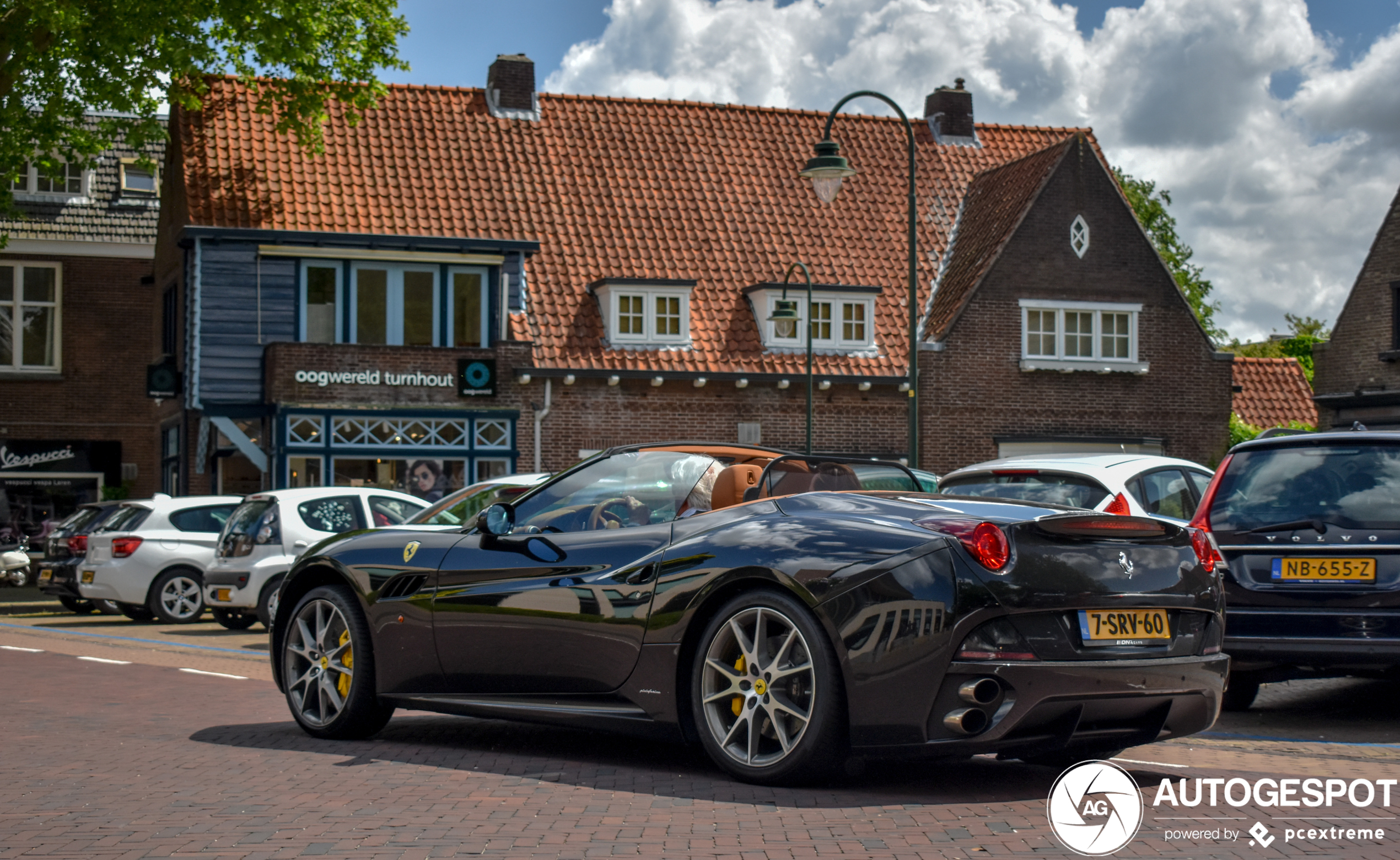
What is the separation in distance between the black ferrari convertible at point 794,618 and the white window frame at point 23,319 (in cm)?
3242

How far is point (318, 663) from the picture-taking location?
8305 mm

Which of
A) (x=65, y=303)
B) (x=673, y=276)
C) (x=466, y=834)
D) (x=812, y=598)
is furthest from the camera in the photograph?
(x=65, y=303)

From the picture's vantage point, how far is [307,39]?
27359 millimetres

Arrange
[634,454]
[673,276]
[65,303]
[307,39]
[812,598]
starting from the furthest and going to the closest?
1. [65,303]
2. [673,276]
3. [307,39]
4. [634,454]
5. [812,598]

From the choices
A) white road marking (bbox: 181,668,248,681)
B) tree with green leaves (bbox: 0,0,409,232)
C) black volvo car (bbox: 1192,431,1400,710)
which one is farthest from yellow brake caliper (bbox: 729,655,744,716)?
tree with green leaves (bbox: 0,0,409,232)

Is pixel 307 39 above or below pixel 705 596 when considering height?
above

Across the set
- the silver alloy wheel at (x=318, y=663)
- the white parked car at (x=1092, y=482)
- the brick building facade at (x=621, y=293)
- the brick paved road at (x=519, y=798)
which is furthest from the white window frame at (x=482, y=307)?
the silver alloy wheel at (x=318, y=663)

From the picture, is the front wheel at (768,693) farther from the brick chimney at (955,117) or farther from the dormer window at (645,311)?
the brick chimney at (955,117)

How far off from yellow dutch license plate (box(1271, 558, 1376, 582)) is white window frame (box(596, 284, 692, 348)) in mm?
21909

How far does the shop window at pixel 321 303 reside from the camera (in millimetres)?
28672

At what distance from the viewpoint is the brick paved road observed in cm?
553

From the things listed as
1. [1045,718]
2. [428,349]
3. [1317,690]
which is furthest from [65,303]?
[1045,718]

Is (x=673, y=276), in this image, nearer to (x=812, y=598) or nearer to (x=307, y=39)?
(x=307, y=39)

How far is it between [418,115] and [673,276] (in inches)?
247
